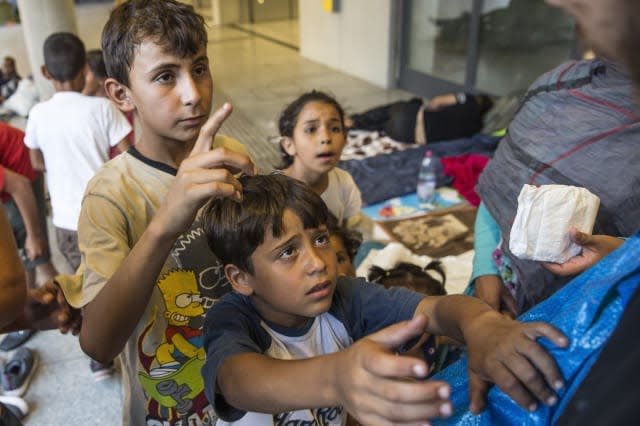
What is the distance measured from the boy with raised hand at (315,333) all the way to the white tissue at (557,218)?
21cm

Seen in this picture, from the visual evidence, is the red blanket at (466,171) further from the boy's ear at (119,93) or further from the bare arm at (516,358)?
the bare arm at (516,358)

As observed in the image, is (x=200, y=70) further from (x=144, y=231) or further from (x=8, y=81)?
(x=8, y=81)

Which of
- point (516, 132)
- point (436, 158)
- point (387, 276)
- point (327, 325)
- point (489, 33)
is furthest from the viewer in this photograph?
point (489, 33)

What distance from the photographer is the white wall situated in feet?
25.0

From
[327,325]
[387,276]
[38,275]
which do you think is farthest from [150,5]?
[38,275]

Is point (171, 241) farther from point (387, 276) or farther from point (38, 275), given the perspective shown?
point (38, 275)

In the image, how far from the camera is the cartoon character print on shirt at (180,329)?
1.35 metres

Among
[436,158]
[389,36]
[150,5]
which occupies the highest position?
[150,5]

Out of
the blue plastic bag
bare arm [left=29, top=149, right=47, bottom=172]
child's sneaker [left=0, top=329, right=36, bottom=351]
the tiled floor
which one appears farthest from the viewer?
child's sneaker [left=0, top=329, right=36, bottom=351]

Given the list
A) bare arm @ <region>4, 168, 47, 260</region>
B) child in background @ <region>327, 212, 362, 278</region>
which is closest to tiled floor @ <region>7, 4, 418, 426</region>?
bare arm @ <region>4, 168, 47, 260</region>

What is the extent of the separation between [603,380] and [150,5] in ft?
4.33

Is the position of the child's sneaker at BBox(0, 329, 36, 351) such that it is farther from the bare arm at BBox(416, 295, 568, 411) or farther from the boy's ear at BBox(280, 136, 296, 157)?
the bare arm at BBox(416, 295, 568, 411)

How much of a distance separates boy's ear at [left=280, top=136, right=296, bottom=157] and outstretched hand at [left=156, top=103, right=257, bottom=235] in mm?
1489

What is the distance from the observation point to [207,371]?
0.97 metres
